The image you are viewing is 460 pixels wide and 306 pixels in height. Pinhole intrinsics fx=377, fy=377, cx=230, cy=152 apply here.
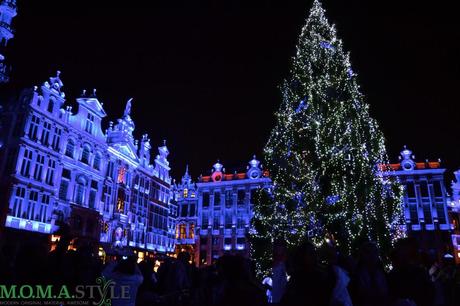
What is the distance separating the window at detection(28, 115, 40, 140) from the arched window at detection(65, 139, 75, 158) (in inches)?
150

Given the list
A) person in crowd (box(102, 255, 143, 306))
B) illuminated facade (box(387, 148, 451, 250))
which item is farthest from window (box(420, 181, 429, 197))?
person in crowd (box(102, 255, 143, 306))

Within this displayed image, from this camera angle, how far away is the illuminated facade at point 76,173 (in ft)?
103

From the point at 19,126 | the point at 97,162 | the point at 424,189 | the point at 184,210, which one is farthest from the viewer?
the point at 184,210

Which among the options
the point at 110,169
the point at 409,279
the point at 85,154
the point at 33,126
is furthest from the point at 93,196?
the point at 409,279

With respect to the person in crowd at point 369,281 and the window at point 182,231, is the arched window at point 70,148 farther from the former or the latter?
the person in crowd at point 369,281

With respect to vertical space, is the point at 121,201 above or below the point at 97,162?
below

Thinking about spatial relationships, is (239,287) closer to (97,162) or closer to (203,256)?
(97,162)

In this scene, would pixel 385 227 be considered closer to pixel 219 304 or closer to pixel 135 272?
pixel 135 272

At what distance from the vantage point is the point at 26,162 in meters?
31.5

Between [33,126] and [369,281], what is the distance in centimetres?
3322

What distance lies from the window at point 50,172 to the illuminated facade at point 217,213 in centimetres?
2962

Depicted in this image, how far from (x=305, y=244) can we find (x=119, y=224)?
1607 inches

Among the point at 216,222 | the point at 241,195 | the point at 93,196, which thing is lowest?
the point at 93,196

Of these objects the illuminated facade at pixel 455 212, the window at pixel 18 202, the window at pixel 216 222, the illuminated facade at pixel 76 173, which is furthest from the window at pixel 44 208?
the illuminated facade at pixel 455 212
